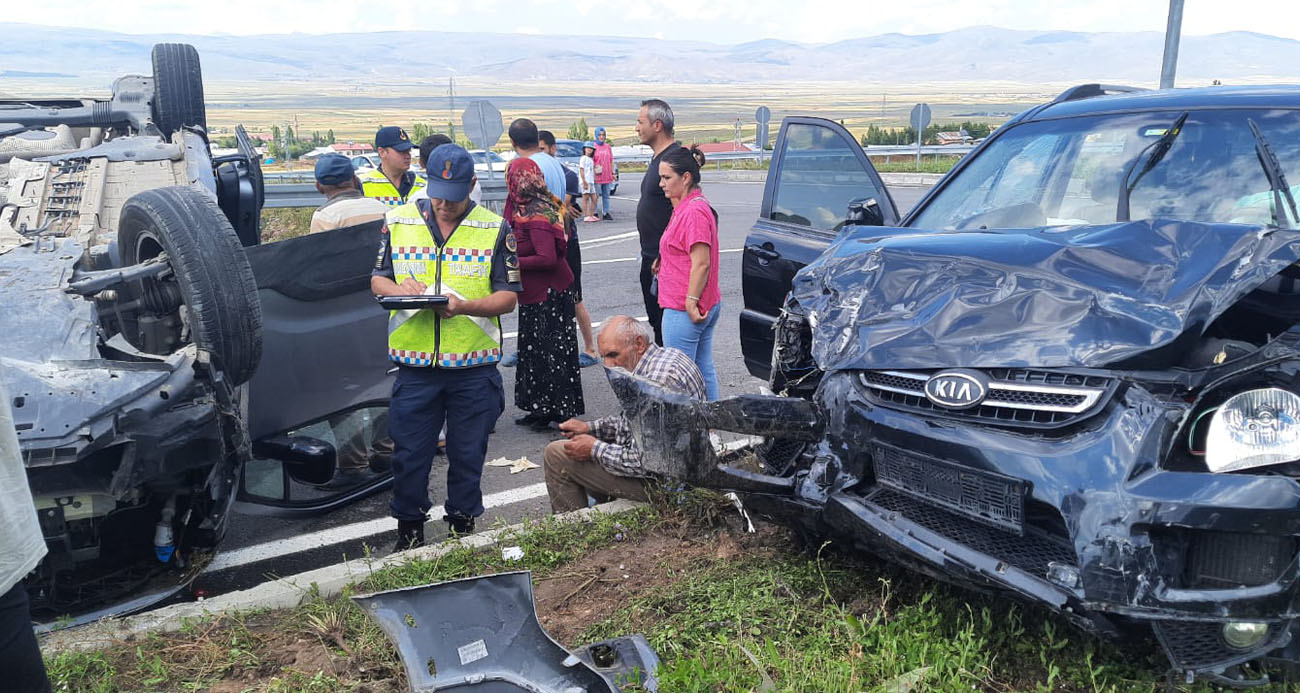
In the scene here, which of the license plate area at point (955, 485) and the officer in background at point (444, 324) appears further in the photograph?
the officer in background at point (444, 324)

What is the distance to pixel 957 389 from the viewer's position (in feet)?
9.98

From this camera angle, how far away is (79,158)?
575cm

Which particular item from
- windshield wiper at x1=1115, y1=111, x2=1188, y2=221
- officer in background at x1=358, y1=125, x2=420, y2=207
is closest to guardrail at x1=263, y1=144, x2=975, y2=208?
windshield wiper at x1=1115, y1=111, x2=1188, y2=221

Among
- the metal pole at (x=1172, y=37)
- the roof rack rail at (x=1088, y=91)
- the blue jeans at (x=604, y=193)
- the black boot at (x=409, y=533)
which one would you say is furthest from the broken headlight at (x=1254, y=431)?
the blue jeans at (x=604, y=193)

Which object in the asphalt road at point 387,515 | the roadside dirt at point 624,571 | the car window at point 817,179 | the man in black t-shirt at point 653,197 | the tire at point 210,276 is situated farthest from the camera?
the man in black t-shirt at point 653,197

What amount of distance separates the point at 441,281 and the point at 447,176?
440 millimetres

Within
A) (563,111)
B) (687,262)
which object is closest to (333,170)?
(687,262)

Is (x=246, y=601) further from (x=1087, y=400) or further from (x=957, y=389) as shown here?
(x=1087, y=400)

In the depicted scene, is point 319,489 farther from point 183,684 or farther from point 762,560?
point 762,560

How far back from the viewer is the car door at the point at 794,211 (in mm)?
5445

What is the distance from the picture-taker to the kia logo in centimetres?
300

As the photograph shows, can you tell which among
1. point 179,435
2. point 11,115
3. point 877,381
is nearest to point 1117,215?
point 877,381

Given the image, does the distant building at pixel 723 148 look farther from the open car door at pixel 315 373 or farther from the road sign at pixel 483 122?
the open car door at pixel 315 373

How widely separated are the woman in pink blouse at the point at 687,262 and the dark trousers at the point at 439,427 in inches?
60.1
